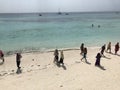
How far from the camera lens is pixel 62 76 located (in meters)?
15.2

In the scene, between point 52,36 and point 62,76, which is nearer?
point 62,76

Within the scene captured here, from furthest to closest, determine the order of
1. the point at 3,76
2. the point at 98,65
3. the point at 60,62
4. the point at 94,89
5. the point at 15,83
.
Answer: the point at 60,62 < the point at 98,65 < the point at 3,76 < the point at 15,83 < the point at 94,89

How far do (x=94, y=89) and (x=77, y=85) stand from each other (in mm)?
1170

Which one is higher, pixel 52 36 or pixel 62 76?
pixel 52 36

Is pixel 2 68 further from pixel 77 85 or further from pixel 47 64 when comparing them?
pixel 77 85

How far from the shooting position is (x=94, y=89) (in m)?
12.7

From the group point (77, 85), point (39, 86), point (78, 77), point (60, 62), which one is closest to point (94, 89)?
point (77, 85)

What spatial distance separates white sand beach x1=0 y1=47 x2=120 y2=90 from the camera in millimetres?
13281

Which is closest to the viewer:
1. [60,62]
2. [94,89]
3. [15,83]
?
[94,89]

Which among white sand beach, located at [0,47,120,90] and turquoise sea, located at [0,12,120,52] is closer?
white sand beach, located at [0,47,120,90]

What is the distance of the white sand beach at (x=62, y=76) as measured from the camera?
13.3 metres

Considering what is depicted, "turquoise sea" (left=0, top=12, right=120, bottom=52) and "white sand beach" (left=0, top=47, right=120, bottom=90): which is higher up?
"turquoise sea" (left=0, top=12, right=120, bottom=52)

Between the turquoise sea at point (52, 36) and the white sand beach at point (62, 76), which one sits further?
the turquoise sea at point (52, 36)

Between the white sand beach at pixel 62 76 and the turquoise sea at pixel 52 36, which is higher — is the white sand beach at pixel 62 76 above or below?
below
